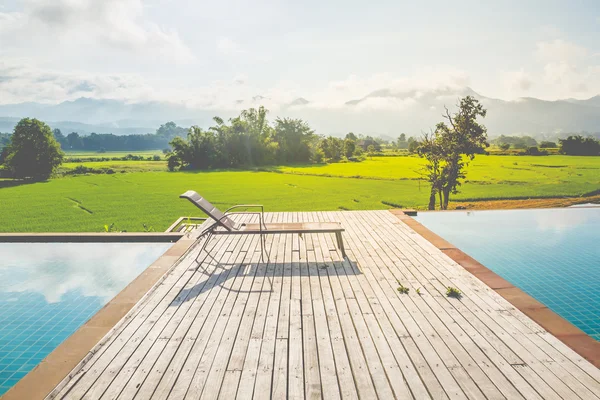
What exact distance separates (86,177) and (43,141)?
3730mm

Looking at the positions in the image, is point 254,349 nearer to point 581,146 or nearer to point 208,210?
point 208,210

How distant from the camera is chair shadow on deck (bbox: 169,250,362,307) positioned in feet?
14.7

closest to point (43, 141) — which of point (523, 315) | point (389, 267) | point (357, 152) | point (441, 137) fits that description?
point (441, 137)

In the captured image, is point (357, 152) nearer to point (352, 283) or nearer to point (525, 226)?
point (525, 226)

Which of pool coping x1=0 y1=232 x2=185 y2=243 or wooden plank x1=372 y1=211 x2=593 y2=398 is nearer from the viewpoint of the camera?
wooden plank x1=372 y1=211 x2=593 y2=398

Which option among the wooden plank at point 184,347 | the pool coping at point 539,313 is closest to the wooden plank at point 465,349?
the pool coping at point 539,313

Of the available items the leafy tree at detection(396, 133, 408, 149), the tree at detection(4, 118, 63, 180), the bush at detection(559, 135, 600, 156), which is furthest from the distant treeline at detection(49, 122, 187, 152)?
the bush at detection(559, 135, 600, 156)

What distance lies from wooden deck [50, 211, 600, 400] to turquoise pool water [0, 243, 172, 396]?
3.79 ft

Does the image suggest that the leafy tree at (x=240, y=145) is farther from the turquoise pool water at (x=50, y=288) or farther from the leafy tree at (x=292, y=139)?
the turquoise pool water at (x=50, y=288)

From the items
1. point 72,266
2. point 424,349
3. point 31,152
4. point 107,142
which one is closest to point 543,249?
point 424,349

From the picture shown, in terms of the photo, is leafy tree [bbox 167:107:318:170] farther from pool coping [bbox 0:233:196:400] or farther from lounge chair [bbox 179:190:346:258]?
pool coping [bbox 0:233:196:400]

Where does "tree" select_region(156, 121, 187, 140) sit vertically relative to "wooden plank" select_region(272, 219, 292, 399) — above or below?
above

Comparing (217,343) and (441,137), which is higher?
(441,137)

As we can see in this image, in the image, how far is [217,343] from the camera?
3.25m
